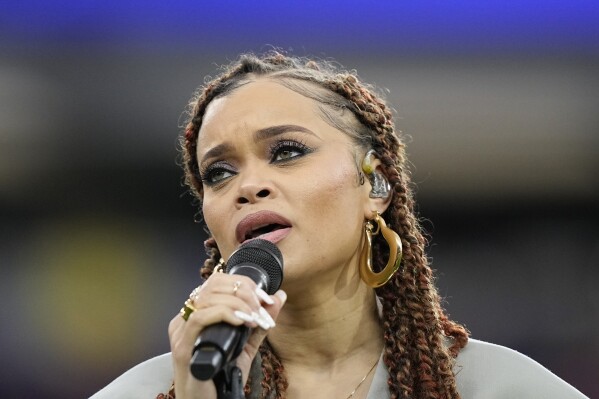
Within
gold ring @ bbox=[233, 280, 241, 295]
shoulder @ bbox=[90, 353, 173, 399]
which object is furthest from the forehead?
gold ring @ bbox=[233, 280, 241, 295]

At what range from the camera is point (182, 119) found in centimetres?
344

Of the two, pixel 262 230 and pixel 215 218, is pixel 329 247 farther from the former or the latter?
pixel 215 218

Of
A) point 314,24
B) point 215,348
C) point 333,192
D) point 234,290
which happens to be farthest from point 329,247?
point 314,24

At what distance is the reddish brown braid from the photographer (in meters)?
1.79

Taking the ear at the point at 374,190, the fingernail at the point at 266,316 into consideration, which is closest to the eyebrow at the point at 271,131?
the ear at the point at 374,190

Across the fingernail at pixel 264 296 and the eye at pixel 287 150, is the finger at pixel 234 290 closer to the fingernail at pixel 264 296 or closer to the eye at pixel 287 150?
the fingernail at pixel 264 296

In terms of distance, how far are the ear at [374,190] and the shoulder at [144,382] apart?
53 centimetres

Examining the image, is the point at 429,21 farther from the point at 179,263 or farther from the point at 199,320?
the point at 199,320

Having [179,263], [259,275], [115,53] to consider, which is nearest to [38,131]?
[115,53]

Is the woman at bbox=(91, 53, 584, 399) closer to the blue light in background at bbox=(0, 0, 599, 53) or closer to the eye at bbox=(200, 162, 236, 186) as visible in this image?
the eye at bbox=(200, 162, 236, 186)

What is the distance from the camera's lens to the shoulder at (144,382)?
6.07 ft

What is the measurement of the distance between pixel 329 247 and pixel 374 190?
9.4 inches

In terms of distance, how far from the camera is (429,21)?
330 cm

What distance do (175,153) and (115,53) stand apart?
428mm
